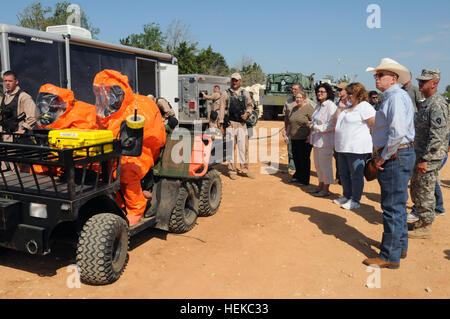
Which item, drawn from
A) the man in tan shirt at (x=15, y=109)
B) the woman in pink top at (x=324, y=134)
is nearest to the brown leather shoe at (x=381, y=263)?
the woman in pink top at (x=324, y=134)

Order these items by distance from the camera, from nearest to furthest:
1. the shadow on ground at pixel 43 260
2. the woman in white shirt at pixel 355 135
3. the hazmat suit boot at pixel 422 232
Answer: the shadow on ground at pixel 43 260 < the hazmat suit boot at pixel 422 232 < the woman in white shirt at pixel 355 135

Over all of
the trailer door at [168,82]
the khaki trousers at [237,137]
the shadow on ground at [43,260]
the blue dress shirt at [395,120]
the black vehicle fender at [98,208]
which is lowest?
the shadow on ground at [43,260]

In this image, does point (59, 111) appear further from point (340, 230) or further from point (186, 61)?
point (186, 61)

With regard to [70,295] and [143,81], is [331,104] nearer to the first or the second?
[70,295]

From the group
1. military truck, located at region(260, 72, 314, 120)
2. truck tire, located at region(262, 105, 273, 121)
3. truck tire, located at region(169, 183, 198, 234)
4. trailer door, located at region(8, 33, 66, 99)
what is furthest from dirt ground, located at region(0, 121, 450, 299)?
truck tire, located at region(262, 105, 273, 121)

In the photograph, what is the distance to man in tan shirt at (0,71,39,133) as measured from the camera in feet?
17.8

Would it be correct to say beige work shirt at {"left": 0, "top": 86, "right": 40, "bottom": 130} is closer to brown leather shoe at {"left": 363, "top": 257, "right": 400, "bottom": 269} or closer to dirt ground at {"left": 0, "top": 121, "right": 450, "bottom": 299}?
dirt ground at {"left": 0, "top": 121, "right": 450, "bottom": 299}

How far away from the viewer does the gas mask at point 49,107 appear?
4.11m

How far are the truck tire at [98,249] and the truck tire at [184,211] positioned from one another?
115 centimetres

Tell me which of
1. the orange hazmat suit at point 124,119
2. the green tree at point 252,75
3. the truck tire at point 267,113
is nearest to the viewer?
the orange hazmat suit at point 124,119

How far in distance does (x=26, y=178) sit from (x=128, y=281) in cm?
139

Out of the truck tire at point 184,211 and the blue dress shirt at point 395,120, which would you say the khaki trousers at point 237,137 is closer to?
the truck tire at point 184,211

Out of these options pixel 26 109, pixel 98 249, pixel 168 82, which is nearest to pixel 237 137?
pixel 26 109

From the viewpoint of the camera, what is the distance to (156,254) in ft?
13.8
